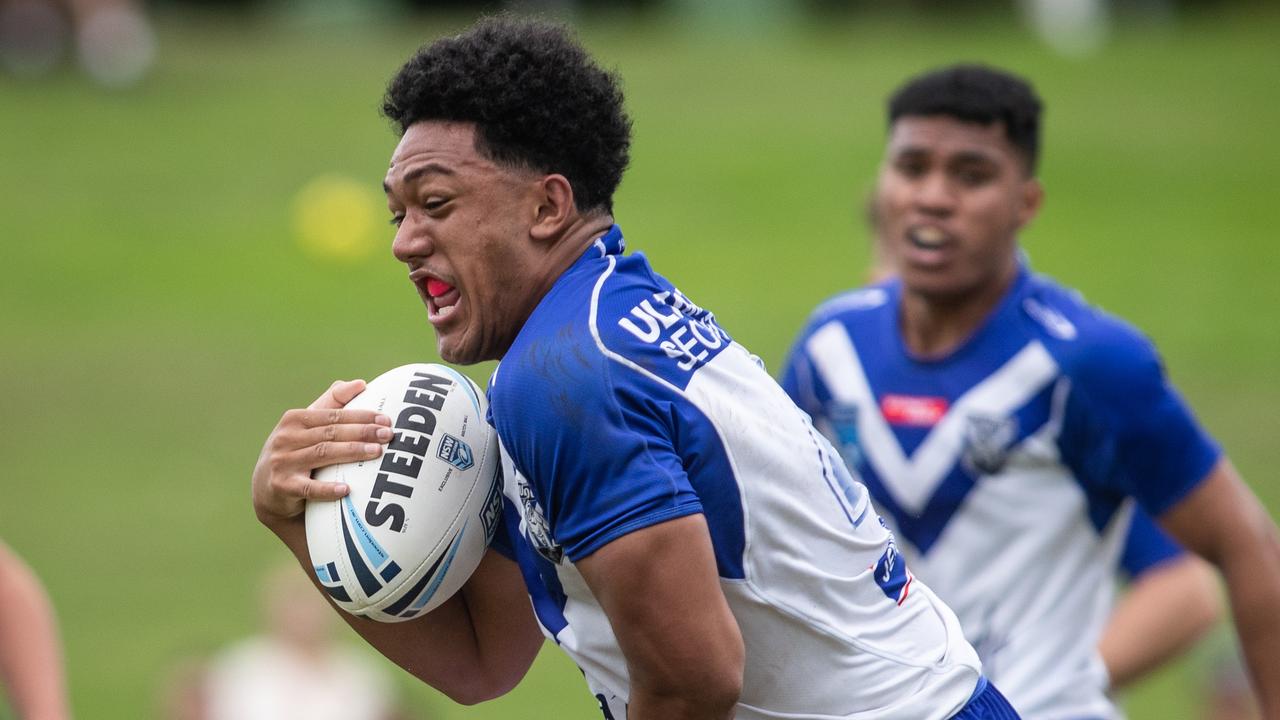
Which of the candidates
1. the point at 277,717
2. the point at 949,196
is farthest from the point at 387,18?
the point at 949,196

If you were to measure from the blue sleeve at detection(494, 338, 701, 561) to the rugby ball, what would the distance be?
1.19ft

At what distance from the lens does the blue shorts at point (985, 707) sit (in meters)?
3.52

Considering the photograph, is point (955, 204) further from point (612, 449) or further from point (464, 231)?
point (612, 449)

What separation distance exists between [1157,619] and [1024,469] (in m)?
0.87

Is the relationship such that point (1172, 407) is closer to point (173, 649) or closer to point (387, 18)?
point (173, 649)

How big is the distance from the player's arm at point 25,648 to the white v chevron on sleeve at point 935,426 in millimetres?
2379

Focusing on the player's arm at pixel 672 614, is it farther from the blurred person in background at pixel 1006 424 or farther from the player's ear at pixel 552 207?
the blurred person in background at pixel 1006 424

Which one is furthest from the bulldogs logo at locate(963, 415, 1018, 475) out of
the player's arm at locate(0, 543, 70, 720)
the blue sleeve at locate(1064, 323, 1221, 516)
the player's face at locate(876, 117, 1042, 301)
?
the player's arm at locate(0, 543, 70, 720)

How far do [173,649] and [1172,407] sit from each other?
1222cm

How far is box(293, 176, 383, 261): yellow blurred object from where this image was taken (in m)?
25.7

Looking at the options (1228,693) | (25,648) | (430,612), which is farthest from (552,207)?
(1228,693)

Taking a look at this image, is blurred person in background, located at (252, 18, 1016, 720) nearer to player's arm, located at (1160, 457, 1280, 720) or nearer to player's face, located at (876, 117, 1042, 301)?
player's arm, located at (1160, 457, 1280, 720)

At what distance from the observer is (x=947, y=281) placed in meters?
5.13

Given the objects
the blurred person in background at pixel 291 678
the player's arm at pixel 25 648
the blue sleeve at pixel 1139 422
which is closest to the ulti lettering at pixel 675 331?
the blue sleeve at pixel 1139 422
